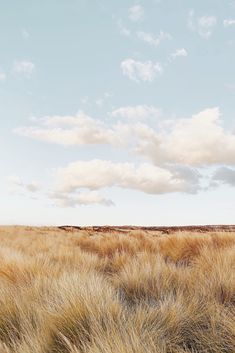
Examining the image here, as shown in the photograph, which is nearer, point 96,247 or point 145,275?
point 145,275

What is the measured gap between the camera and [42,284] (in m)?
3.78

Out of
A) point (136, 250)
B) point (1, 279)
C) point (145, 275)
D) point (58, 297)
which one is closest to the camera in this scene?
point (58, 297)

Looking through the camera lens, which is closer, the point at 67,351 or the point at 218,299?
the point at 67,351

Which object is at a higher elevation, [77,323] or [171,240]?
[171,240]

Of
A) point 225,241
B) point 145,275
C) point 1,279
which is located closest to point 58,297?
point 145,275

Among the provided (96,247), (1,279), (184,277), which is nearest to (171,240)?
(96,247)

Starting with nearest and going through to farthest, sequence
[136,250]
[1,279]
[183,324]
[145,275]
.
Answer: [183,324] < [145,275] < [1,279] < [136,250]

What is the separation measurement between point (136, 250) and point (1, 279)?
399cm

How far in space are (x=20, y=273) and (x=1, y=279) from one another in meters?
0.25

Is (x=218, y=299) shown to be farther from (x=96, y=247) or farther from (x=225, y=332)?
(x=96, y=247)

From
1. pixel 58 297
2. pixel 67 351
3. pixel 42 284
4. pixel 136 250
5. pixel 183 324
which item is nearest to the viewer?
pixel 67 351

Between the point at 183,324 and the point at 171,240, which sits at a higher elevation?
the point at 171,240

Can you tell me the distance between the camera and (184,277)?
426cm

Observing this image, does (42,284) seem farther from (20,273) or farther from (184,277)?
(184,277)
